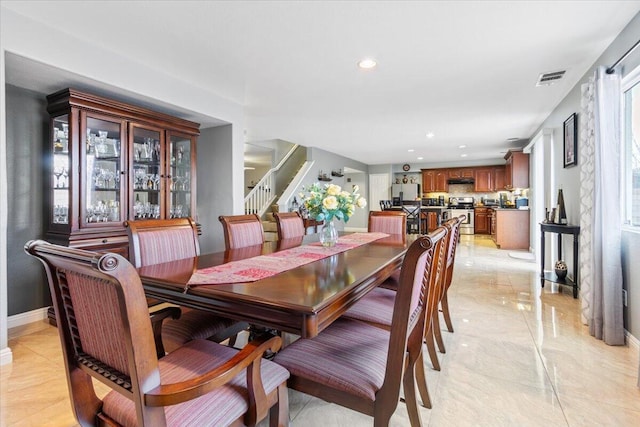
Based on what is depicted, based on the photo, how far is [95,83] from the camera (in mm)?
2609

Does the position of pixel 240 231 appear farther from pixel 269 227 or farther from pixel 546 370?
pixel 269 227

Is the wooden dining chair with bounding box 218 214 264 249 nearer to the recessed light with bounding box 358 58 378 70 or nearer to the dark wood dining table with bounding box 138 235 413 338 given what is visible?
the dark wood dining table with bounding box 138 235 413 338

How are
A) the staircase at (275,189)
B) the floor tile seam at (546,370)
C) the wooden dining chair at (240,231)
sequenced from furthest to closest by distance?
1. the staircase at (275,189)
2. the wooden dining chair at (240,231)
3. the floor tile seam at (546,370)

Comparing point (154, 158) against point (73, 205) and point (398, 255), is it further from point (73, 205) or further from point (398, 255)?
point (398, 255)

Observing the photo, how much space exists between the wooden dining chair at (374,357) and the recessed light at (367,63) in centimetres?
206

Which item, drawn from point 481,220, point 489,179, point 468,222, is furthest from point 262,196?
point 489,179

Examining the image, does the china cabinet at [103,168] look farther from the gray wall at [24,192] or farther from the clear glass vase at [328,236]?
the clear glass vase at [328,236]

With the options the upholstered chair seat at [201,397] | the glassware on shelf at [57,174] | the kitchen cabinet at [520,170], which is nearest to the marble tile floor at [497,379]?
the upholstered chair seat at [201,397]

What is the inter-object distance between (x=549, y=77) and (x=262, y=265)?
353 cm

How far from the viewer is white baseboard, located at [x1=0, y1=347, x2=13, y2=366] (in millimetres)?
2080

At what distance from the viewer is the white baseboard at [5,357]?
2.08 metres

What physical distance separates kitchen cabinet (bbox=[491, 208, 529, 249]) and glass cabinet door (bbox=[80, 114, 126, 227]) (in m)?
6.82

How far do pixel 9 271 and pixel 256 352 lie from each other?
3.07 m

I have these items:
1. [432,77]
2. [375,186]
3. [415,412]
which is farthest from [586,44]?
[375,186]
